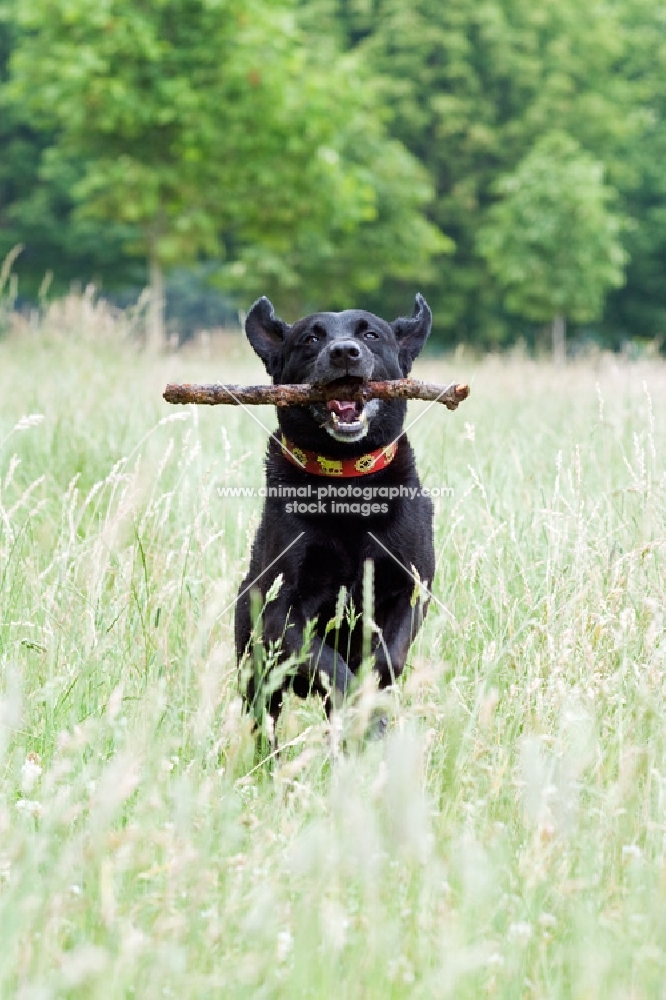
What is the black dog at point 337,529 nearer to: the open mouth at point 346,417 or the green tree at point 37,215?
the open mouth at point 346,417

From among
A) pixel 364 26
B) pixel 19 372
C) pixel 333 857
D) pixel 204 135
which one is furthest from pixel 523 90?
pixel 333 857

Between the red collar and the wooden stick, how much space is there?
0.21m

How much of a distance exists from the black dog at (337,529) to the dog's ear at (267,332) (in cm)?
28

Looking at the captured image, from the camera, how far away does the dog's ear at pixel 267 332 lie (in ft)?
14.6

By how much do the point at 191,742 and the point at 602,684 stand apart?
108cm

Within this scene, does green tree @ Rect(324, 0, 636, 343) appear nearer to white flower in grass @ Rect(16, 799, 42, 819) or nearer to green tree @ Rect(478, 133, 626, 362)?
green tree @ Rect(478, 133, 626, 362)

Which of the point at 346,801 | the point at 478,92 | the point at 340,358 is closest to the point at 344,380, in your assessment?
the point at 340,358

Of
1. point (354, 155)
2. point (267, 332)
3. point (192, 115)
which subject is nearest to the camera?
point (267, 332)

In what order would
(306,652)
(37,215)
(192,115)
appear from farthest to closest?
(37,215)
(192,115)
(306,652)

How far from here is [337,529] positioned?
3.91 meters

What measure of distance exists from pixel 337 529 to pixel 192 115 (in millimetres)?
16148

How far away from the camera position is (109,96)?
59.4 ft

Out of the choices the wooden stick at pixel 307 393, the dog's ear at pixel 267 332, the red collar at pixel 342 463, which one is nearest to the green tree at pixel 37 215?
the dog's ear at pixel 267 332

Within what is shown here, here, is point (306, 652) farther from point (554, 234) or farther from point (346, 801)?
point (554, 234)
